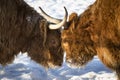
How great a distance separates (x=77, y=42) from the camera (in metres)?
5.96

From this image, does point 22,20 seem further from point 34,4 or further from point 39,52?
point 34,4

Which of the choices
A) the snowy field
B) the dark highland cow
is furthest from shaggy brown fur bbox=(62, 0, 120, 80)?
the snowy field

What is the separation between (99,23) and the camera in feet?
18.2

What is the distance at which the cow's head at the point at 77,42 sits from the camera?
5840mm

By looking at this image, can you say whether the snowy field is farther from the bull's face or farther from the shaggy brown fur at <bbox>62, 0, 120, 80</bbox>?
the shaggy brown fur at <bbox>62, 0, 120, 80</bbox>

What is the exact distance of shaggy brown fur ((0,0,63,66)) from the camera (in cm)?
738

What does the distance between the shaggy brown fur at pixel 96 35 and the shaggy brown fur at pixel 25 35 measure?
4.89 feet

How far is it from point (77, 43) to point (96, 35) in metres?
0.43

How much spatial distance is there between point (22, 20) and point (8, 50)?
0.62 metres

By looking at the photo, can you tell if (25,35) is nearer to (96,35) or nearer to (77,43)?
(77,43)

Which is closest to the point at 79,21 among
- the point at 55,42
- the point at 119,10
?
the point at 119,10

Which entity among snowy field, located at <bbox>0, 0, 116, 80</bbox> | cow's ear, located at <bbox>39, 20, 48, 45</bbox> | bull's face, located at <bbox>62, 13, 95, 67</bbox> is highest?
cow's ear, located at <bbox>39, 20, 48, 45</bbox>

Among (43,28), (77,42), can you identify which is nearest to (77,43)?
(77,42)

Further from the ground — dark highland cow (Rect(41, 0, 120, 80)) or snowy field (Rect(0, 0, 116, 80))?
dark highland cow (Rect(41, 0, 120, 80))
